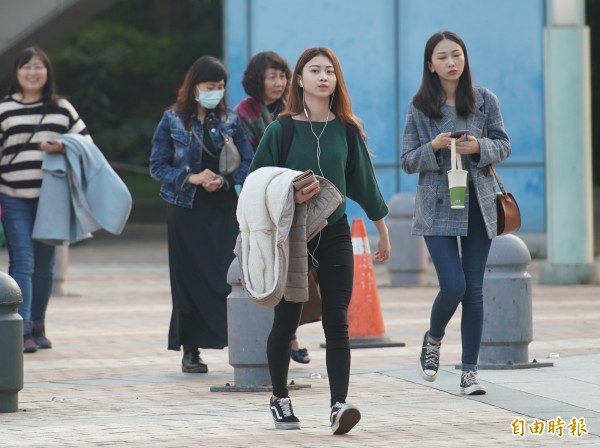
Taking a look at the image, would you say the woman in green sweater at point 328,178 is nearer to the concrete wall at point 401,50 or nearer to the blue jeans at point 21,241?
the blue jeans at point 21,241

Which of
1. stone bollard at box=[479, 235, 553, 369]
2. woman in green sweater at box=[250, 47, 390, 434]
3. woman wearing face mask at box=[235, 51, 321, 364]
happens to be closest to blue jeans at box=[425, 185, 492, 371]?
woman in green sweater at box=[250, 47, 390, 434]

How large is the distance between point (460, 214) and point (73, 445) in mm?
2396

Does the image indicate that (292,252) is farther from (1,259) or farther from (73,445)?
(1,259)

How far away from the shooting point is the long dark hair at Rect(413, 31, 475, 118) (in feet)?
26.0

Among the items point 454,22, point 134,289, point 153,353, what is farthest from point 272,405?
point 454,22

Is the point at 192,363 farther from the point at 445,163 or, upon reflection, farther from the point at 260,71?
the point at 445,163

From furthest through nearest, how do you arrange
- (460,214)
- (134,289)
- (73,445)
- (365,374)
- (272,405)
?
1. (134,289)
2. (365,374)
3. (460,214)
4. (272,405)
5. (73,445)

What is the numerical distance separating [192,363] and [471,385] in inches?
81.2

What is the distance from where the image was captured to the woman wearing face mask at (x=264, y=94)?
366 inches

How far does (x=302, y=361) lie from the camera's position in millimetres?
9445

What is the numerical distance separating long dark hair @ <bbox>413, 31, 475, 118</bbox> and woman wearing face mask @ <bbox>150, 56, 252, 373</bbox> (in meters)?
1.64

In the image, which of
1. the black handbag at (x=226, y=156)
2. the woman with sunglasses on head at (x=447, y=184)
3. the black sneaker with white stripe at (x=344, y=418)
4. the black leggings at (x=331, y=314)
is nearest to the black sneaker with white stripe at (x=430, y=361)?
the woman with sunglasses on head at (x=447, y=184)

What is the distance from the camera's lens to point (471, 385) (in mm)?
7891

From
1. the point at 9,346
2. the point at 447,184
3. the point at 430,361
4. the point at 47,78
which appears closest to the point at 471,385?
the point at 430,361
